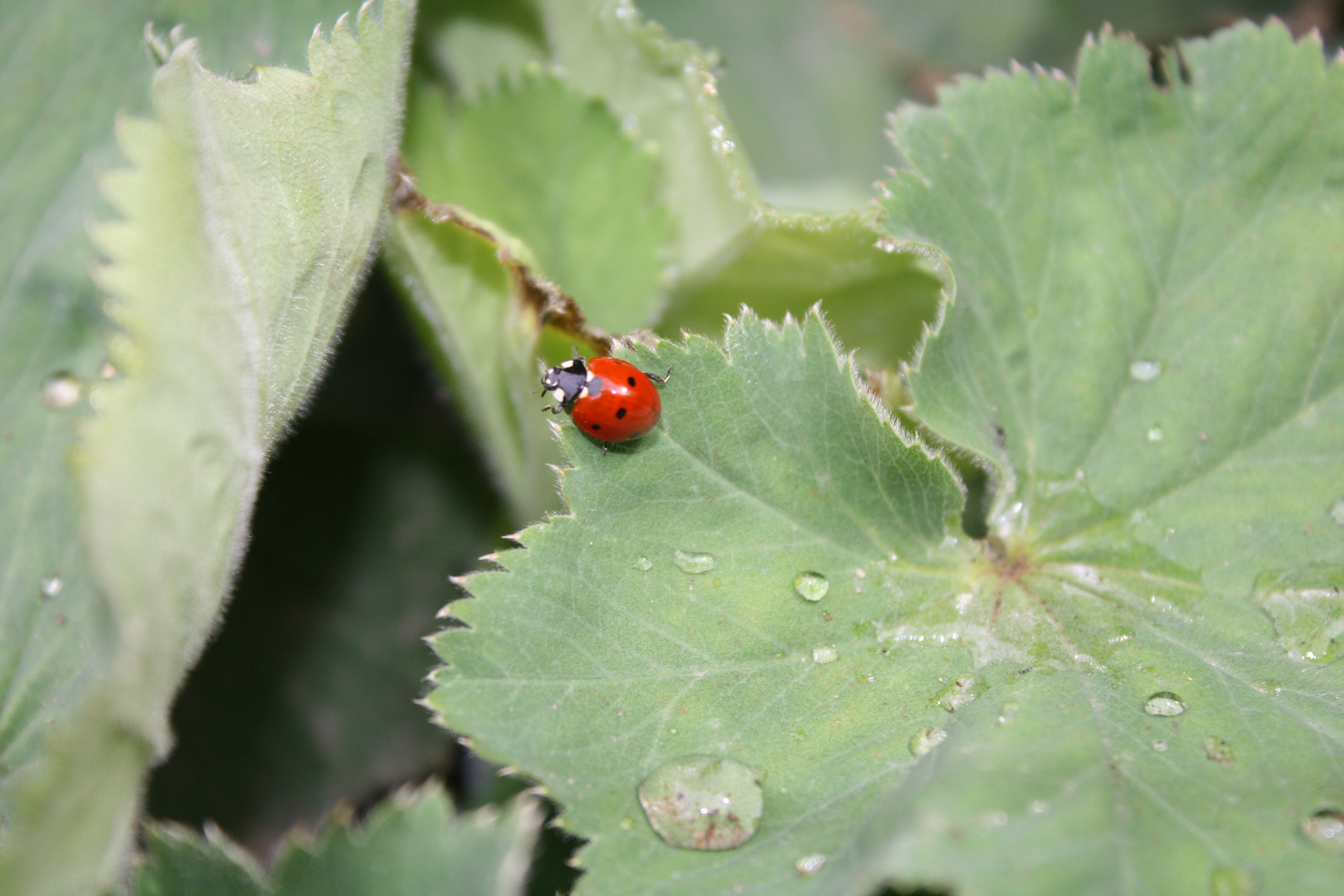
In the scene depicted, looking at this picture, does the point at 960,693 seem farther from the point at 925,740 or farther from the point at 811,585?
the point at 811,585

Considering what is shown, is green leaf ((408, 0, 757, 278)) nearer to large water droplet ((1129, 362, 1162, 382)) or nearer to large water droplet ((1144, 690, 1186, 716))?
large water droplet ((1129, 362, 1162, 382))

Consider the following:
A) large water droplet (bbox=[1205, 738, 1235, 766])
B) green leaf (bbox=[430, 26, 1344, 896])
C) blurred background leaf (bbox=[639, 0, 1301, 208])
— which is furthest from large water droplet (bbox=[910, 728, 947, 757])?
blurred background leaf (bbox=[639, 0, 1301, 208])

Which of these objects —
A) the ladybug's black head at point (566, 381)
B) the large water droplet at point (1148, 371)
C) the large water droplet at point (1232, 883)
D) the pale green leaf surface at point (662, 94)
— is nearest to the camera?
the large water droplet at point (1232, 883)

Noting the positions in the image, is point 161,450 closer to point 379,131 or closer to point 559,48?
point 379,131

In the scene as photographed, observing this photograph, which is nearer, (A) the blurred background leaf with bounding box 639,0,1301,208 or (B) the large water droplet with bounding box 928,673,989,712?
(B) the large water droplet with bounding box 928,673,989,712

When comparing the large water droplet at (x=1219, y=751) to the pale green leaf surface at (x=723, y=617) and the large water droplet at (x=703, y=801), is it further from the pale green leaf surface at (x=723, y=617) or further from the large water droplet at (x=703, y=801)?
the large water droplet at (x=703, y=801)

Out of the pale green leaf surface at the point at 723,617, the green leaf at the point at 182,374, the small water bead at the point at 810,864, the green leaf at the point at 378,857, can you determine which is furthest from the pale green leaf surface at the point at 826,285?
the green leaf at the point at 378,857
